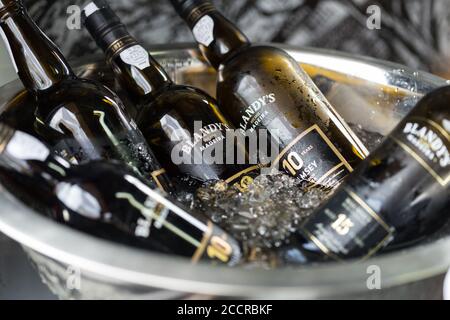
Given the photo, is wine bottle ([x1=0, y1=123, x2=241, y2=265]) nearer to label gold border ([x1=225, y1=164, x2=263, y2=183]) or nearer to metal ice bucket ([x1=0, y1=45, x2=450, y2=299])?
metal ice bucket ([x1=0, y1=45, x2=450, y2=299])

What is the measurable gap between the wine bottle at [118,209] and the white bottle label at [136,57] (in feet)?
1.08

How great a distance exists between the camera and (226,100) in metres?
1.06

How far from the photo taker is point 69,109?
90cm

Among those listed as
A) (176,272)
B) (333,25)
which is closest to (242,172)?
(176,272)

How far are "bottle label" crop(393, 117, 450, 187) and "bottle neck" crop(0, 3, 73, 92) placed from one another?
0.56 metres

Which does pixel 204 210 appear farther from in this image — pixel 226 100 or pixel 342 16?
pixel 342 16

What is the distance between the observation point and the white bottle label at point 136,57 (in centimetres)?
102

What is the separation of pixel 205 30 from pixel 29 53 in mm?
320

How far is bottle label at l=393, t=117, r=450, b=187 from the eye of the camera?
0.72 meters

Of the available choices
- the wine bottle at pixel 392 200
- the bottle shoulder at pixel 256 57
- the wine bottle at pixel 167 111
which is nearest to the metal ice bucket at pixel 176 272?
the wine bottle at pixel 392 200

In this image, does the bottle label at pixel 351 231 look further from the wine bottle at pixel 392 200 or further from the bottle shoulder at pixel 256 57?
the bottle shoulder at pixel 256 57

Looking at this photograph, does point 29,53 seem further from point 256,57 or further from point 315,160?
point 315,160

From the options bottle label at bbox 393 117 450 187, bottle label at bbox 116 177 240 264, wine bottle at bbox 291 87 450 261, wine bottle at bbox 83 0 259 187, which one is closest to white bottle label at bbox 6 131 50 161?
bottle label at bbox 116 177 240 264

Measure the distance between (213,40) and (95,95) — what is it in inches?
11.1
